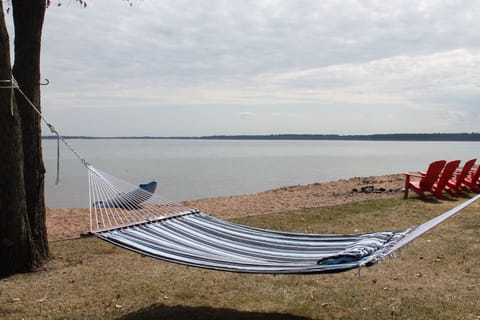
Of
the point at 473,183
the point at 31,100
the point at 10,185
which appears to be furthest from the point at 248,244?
the point at 473,183

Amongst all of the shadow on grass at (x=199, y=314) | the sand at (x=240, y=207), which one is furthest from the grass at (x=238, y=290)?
the sand at (x=240, y=207)

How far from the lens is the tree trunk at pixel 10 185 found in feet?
13.3

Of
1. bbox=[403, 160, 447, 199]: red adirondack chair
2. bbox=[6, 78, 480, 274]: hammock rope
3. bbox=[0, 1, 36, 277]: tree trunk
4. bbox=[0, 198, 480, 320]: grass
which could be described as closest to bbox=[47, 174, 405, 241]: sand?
bbox=[403, 160, 447, 199]: red adirondack chair

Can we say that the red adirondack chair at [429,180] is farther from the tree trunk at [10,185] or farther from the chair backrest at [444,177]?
the tree trunk at [10,185]

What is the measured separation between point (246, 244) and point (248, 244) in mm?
15

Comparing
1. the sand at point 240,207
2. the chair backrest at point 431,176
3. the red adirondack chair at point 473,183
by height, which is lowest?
the sand at point 240,207

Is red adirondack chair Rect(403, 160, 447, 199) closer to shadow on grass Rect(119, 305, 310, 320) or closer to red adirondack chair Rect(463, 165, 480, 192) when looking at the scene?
red adirondack chair Rect(463, 165, 480, 192)

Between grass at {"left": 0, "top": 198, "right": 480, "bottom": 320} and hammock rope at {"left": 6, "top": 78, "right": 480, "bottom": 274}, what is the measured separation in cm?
43

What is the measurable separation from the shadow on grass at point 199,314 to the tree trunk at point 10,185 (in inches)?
54.0

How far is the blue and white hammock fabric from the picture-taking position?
9.32 feet

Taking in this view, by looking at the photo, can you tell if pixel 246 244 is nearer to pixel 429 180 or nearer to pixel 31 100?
pixel 31 100

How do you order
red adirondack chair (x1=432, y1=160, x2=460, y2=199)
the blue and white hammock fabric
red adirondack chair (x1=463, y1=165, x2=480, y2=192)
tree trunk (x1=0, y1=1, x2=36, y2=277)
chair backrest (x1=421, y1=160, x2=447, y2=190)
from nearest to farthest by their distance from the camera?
the blue and white hammock fabric < tree trunk (x1=0, y1=1, x2=36, y2=277) < chair backrest (x1=421, y1=160, x2=447, y2=190) < red adirondack chair (x1=432, y1=160, x2=460, y2=199) < red adirondack chair (x1=463, y1=165, x2=480, y2=192)

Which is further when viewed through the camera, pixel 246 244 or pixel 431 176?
pixel 431 176

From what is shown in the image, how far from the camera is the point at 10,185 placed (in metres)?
4.12
